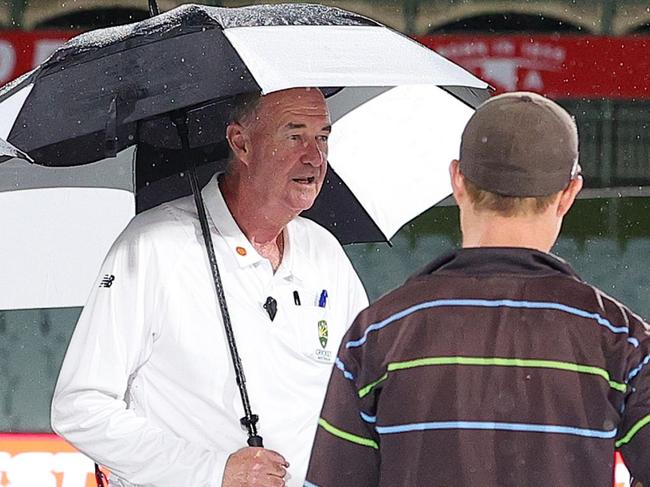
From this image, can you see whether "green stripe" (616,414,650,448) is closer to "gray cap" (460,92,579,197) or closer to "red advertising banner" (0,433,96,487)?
"gray cap" (460,92,579,197)

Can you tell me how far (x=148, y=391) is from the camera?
105 inches

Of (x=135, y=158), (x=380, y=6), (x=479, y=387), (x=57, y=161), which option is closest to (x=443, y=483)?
(x=479, y=387)

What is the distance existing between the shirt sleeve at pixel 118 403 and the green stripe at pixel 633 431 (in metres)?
0.94

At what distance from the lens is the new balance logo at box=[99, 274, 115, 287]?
2.62m

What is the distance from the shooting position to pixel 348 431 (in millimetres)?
1889

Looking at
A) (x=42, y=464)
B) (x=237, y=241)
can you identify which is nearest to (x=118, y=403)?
(x=237, y=241)

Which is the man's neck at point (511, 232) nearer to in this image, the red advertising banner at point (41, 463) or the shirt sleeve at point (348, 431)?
the shirt sleeve at point (348, 431)

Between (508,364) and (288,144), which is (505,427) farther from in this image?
(288,144)

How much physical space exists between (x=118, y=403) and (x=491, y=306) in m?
0.99

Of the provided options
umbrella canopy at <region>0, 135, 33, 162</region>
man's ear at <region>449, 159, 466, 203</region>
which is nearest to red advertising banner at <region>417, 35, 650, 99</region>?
umbrella canopy at <region>0, 135, 33, 162</region>

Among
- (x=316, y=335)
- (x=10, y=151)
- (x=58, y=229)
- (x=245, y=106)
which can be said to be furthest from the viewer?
(x=58, y=229)

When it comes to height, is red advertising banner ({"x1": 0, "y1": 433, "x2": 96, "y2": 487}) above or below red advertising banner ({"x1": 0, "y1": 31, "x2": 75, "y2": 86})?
below

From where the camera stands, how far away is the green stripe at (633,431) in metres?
1.79

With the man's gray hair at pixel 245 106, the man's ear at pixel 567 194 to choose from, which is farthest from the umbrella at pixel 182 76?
the man's ear at pixel 567 194
